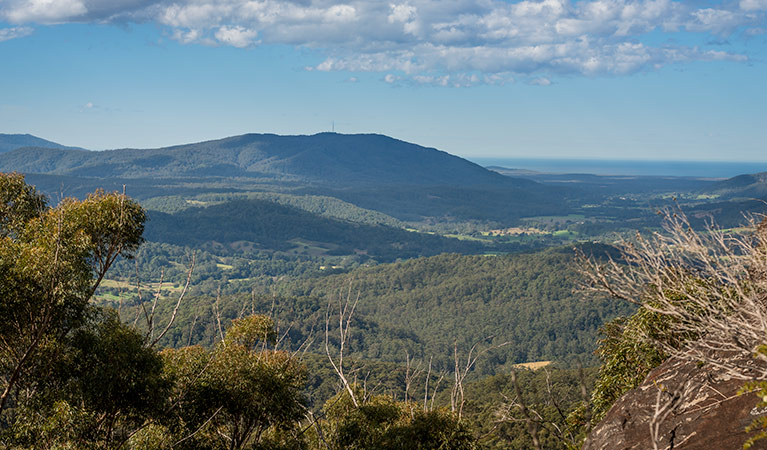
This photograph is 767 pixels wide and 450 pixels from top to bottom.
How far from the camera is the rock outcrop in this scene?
572 centimetres

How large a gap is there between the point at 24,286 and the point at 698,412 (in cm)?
995

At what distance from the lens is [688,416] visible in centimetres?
633

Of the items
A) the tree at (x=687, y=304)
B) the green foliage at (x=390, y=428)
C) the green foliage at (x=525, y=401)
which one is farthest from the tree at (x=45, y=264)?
the green foliage at (x=525, y=401)

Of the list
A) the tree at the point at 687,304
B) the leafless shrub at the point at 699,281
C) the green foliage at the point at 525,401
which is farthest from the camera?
the green foliage at the point at 525,401

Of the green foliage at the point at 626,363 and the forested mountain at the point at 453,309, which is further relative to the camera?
the forested mountain at the point at 453,309

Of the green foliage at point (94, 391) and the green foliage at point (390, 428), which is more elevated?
the green foliage at point (94, 391)

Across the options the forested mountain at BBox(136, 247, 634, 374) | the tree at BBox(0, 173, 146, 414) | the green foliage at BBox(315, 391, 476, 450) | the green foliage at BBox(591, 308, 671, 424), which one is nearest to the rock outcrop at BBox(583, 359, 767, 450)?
the green foliage at BBox(591, 308, 671, 424)

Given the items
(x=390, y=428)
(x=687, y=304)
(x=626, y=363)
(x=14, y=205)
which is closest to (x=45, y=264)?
(x=14, y=205)

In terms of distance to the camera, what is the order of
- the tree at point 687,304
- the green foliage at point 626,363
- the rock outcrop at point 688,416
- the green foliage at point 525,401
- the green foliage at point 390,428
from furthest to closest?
the green foliage at point 525,401
the green foliage at point 390,428
the green foliage at point 626,363
the rock outcrop at point 688,416
the tree at point 687,304

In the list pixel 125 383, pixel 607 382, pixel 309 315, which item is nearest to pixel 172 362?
pixel 125 383

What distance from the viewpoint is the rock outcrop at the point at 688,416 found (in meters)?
5.72

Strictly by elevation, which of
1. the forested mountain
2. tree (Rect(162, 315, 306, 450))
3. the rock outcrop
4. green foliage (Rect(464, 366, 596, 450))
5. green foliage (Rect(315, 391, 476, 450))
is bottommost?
the forested mountain

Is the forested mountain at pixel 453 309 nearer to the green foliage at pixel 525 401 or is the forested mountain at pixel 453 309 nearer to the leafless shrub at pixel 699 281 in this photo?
the green foliage at pixel 525 401

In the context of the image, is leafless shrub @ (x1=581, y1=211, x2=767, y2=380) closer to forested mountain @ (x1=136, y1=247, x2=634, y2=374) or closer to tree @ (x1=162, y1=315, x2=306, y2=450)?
tree @ (x1=162, y1=315, x2=306, y2=450)
